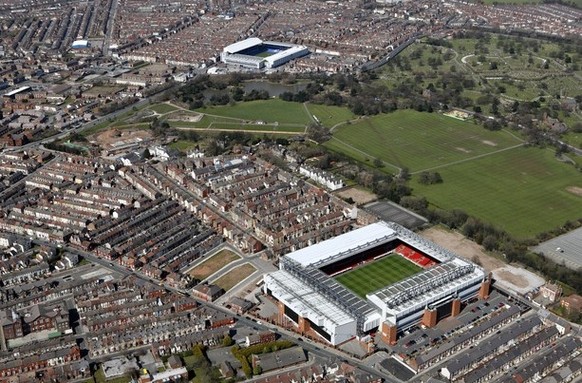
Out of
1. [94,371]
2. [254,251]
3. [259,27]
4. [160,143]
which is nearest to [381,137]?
[160,143]

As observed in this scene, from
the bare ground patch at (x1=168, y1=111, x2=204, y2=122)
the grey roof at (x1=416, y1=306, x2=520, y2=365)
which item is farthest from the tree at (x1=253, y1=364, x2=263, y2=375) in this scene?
the bare ground patch at (x1=168, y1=111, x2=204, y2=122)

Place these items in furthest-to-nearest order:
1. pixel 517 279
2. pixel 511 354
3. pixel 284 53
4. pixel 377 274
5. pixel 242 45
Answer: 1. pixel 242 45
2. pixel 284 53
3. pixel 377 274
4. pixel 517 279
5. pixel 511 354

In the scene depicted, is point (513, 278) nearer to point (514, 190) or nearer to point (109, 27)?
point (514, 190)

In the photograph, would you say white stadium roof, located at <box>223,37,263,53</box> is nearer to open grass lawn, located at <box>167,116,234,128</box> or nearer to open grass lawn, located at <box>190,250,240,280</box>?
open grass lawn, located at <box>167,116,234,128</box>

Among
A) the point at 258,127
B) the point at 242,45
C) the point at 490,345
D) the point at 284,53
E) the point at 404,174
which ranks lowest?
the point at 258,127

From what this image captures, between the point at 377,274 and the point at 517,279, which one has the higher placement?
the point at 517,279

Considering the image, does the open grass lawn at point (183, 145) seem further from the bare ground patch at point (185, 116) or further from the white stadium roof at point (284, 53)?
the white stadium roof at point (284, 53)

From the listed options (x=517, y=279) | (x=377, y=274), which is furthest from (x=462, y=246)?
(x=377, y=274)
